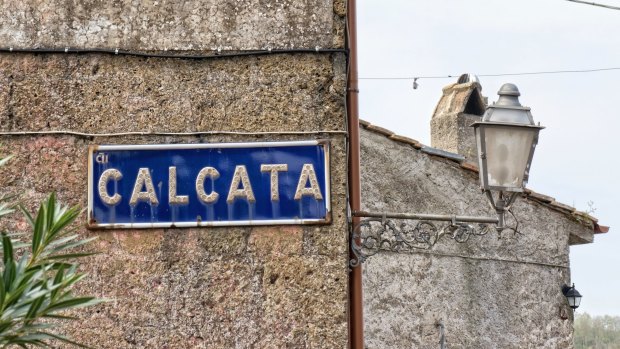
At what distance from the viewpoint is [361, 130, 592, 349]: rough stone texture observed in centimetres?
1280

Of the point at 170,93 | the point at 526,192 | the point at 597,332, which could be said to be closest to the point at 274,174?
the point at 170,93

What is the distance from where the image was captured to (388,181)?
43.0ft

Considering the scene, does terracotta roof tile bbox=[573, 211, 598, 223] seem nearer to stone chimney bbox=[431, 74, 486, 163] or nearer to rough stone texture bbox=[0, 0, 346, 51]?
stone chimney bbox=[431, 74, 486, 163]

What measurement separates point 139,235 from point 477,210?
759cm

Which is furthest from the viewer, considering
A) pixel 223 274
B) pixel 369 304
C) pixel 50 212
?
pixel 369 304

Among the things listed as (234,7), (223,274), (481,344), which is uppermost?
(234,7)

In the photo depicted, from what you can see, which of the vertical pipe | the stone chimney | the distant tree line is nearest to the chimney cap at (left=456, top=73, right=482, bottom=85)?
the stone chimney

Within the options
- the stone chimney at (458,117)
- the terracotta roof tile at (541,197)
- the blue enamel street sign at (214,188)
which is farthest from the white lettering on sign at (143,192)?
the stone chimney at (458,117)

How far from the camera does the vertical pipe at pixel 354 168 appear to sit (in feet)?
21.1

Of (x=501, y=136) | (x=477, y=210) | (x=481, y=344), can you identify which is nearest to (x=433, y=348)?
(x=481, y=344)

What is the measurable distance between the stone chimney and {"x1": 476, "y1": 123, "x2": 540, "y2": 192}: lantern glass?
1103 cm

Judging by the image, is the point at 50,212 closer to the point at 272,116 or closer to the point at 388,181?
the point at 272,116

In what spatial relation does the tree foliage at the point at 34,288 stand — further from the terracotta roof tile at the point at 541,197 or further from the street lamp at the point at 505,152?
the terracotta roof tile at the point at 541,197

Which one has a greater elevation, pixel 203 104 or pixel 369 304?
pixel 203 104
